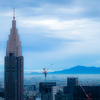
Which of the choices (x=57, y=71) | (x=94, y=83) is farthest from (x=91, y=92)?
(x=57, y=71)

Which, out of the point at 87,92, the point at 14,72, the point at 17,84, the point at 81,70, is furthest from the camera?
the point at 17,84

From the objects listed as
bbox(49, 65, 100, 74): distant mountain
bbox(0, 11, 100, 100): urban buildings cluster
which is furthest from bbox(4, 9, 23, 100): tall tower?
bbox(49, 65, 100, 74): distant mountain

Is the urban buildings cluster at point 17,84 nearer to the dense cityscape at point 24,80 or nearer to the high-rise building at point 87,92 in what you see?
the dense cityscape at point 24,80

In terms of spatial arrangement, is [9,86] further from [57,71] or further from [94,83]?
[94,83]

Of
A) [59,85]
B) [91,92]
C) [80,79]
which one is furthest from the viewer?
[59,85]

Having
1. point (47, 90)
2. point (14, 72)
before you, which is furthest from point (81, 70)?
point (14, 72)

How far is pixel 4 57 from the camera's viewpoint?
770 inches

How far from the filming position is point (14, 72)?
1981 cm

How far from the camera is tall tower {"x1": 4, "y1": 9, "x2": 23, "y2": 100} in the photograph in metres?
19.3

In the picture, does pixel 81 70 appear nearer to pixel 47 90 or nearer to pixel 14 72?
pixel 47 90

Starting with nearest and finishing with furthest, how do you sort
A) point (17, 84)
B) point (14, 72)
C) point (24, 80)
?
point (24, 80) → point (14, 72) → point (17, 84)

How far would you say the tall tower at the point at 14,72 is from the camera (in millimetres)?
19336

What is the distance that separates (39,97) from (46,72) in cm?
216

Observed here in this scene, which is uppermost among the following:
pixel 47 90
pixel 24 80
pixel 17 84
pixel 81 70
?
pixel 81 70
